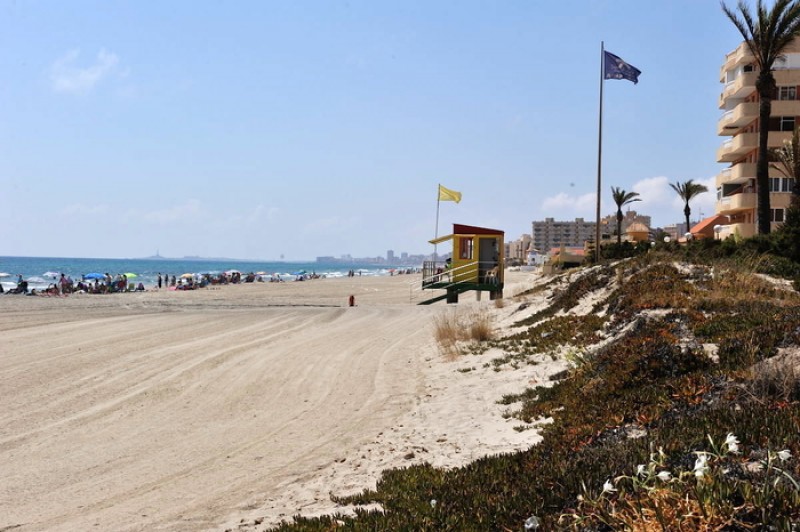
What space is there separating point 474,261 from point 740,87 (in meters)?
25.7

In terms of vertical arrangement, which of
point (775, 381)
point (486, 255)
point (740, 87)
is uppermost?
point (740, 87)

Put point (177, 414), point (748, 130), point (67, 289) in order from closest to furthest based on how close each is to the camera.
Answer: point (177, 414) → point (748, 130) → point (67, 289)

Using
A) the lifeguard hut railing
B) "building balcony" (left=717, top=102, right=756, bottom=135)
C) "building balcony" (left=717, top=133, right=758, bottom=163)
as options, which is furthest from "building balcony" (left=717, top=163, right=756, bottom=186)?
the lifeguard hut railing

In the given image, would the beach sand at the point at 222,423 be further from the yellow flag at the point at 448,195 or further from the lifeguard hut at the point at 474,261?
the yellow flag at the point at 448,195

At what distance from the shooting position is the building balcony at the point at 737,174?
4259cm

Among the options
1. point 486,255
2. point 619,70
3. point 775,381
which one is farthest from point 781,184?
point 775,381

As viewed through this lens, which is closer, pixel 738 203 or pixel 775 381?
pixel 775 381

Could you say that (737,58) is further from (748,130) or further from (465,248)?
(465,248)

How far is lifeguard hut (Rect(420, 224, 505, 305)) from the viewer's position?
32062 mm

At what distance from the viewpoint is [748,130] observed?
4450cm

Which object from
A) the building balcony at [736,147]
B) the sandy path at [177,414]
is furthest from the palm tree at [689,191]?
the sandy path at [177,414]

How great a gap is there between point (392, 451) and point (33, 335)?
60.6 ft

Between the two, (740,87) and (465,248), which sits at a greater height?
(740,87)

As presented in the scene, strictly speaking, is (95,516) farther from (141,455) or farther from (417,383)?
(417,383)
